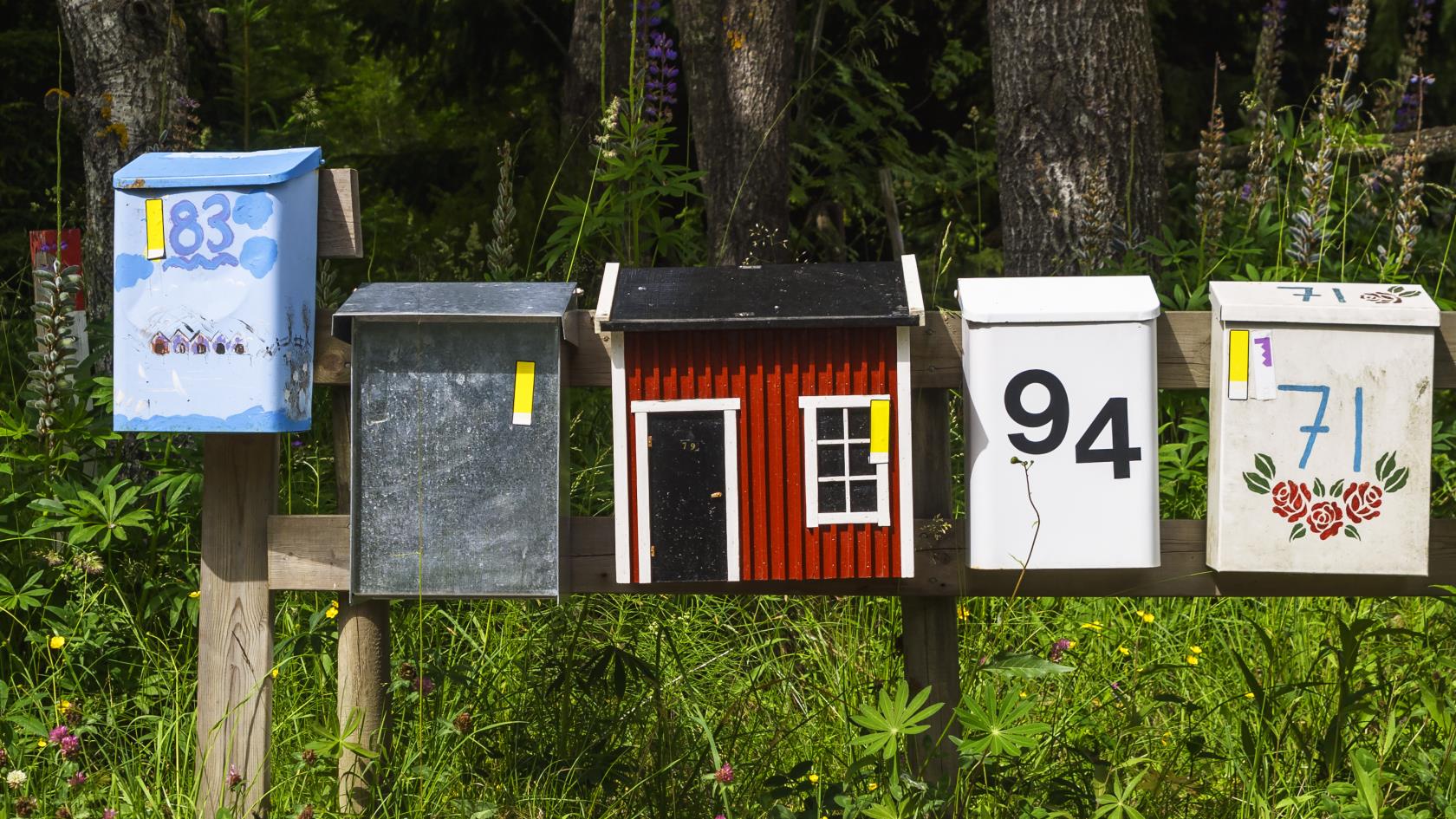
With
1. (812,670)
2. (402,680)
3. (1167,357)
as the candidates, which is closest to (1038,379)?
(1167,357)

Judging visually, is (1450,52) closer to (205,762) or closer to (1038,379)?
(1038,379)

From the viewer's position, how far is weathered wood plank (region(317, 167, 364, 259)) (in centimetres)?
236

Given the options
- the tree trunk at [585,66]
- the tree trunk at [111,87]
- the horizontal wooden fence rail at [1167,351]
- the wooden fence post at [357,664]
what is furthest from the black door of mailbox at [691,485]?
the tree trunk at [585,66]

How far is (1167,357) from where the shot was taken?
235 cm

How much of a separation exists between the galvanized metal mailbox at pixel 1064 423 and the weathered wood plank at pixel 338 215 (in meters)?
1.13

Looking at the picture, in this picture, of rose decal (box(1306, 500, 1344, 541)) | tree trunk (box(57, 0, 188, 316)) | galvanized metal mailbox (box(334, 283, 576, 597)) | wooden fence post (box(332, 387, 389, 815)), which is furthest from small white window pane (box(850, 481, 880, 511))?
tree trunk (box(57, 0, 188, 316))

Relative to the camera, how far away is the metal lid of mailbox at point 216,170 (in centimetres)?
219

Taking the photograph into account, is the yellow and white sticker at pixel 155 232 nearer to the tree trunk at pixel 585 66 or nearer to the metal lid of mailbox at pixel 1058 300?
the metal lid of mailbox at pixel 1058 300

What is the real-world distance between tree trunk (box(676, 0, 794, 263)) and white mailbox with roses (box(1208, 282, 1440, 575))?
3188 millimetres

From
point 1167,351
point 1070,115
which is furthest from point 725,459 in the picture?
point 1070,115

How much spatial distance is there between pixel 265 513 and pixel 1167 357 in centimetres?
175

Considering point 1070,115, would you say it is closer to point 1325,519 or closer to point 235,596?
point 1325,519

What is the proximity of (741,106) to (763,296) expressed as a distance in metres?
3.49

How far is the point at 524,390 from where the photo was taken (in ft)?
7.22
